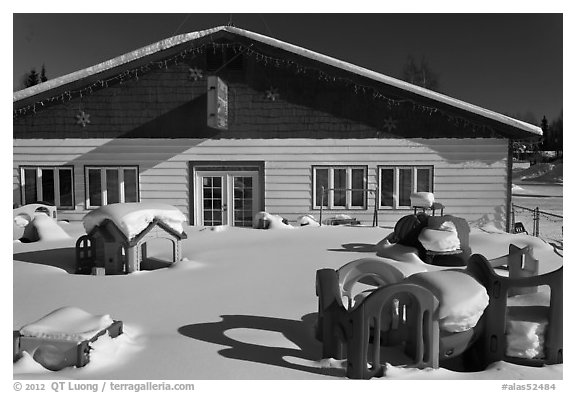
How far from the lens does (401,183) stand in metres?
12.1

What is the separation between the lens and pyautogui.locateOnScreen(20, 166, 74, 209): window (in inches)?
484

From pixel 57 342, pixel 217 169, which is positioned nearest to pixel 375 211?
pixel 217 169

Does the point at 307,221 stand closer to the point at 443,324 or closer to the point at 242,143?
the point at 242,143

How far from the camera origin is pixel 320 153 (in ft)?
39.9

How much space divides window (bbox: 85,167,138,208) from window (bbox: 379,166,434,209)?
7.79 meters

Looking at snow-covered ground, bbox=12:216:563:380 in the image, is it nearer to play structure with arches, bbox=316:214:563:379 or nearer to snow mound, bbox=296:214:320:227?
play structure with arches, bbox=316:214:563:379

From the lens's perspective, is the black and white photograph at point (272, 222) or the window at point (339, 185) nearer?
the black and white photograph at point (272, 222)

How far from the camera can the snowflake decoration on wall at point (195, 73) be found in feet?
39.7

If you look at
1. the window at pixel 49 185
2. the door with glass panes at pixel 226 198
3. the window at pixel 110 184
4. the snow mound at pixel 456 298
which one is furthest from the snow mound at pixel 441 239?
the window at pixel 49 185

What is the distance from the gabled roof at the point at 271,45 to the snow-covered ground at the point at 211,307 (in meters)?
4.25

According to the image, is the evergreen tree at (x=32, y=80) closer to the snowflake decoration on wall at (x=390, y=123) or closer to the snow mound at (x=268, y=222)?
the snow mound at (x=268, y=222)

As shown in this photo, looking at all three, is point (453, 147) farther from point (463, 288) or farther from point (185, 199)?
point (463, 288)

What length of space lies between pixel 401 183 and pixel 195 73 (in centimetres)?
724

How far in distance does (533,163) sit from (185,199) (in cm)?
1101
